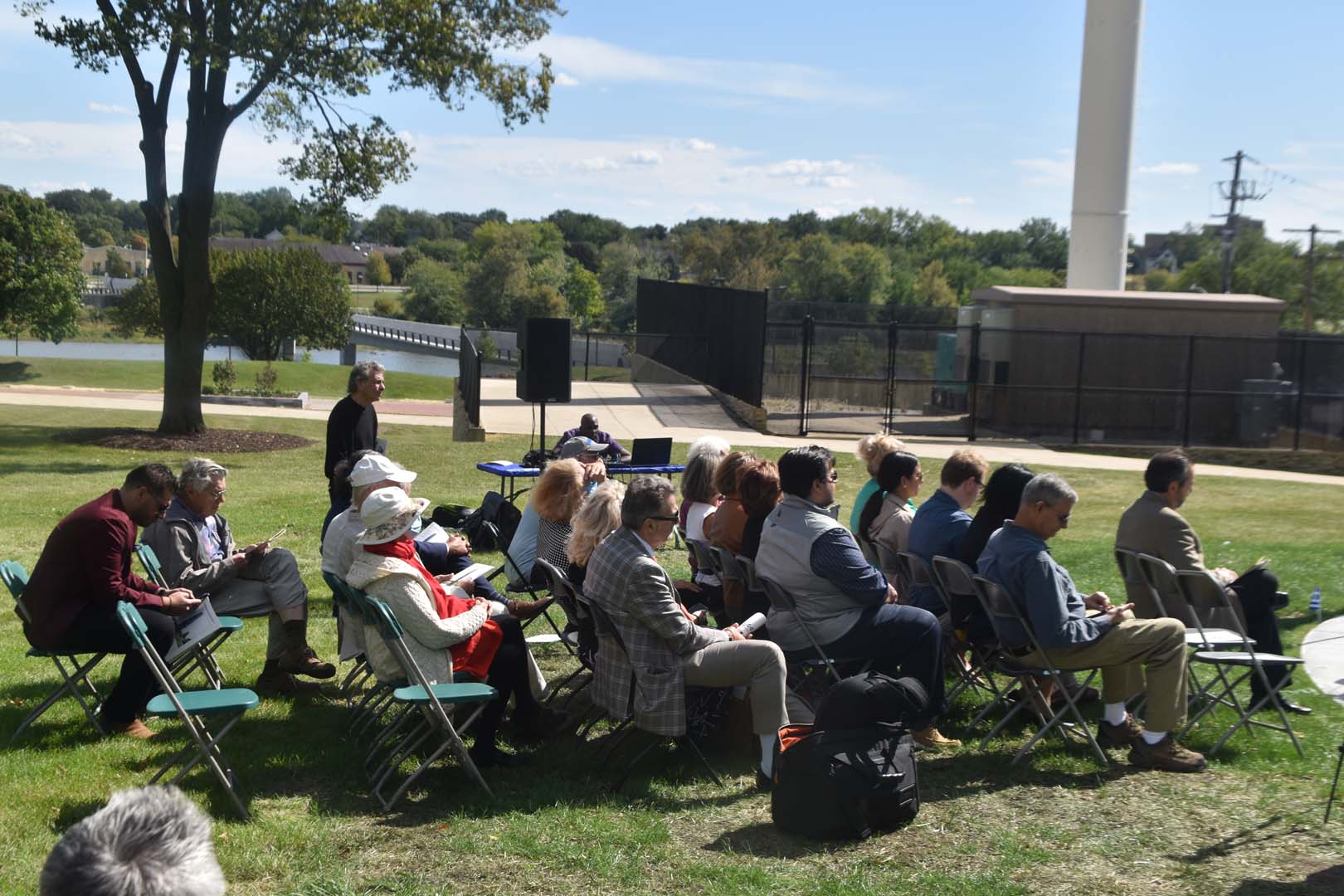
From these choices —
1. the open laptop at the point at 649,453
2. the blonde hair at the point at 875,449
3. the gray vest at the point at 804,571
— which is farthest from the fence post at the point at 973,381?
the gray vest at the point at 804,571

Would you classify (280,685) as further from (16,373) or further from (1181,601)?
(16,373)

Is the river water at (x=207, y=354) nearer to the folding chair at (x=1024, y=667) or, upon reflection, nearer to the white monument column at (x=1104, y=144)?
the white monument column at (x=1104, y=144)

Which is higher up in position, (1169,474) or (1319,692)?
(1169,474)

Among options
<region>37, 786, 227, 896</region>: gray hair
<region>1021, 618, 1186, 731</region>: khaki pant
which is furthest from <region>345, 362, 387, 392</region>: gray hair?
<region>37, 786, 227, 896</region>: gray hair

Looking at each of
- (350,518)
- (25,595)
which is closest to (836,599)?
(350,518)

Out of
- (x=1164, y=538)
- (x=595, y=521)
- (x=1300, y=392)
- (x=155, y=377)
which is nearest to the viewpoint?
(x=595, y=521)

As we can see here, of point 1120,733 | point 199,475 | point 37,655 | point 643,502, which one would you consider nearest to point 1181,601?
point 1120,733

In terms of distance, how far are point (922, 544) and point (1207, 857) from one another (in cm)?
244

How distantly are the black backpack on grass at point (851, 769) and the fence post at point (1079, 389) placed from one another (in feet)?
63.6

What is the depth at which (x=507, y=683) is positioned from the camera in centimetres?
584

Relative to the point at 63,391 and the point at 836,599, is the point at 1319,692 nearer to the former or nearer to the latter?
the point at 836,599

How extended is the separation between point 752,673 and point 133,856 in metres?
→ 4.01

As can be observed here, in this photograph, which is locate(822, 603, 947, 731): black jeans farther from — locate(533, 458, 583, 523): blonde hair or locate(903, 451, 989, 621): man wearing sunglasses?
locate(533, 458, 583, 523): blonde hair

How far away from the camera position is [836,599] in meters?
5.93
